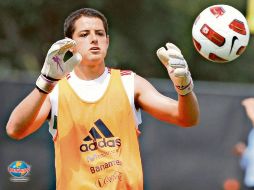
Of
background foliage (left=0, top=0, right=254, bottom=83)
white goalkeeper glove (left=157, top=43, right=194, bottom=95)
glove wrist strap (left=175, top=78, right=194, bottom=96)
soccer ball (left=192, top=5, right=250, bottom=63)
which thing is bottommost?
glove wrist strap (left=175, top=78, right=194, bottom=96)

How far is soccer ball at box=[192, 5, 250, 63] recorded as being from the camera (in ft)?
21.0

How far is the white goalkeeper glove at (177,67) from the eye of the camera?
573 centimetres

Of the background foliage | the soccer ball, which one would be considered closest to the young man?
the soccer ball

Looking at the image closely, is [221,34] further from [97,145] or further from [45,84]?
[45,84]

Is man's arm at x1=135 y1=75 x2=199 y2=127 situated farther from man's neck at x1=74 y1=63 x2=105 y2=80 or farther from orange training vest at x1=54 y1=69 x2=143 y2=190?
man's neck at x1=74 y1=63 x2=105 y2=80

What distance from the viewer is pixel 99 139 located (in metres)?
6.26

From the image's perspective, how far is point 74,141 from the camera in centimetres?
627

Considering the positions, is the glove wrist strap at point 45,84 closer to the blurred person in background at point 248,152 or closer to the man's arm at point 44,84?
the man's arm at point 44,84

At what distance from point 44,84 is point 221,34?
136 cm

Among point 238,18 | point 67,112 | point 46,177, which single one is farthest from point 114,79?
point 46,177

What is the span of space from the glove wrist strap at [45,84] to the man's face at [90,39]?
439 millimetres

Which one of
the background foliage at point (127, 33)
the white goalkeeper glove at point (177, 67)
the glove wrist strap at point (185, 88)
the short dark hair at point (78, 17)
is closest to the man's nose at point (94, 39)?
the short dark hair at point (78, 17)

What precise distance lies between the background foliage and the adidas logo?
1077 cm

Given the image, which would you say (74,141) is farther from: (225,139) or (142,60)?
(142,60)
